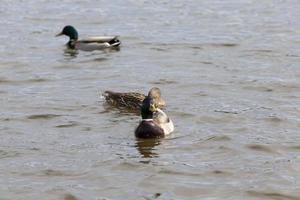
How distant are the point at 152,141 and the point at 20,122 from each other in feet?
6.75

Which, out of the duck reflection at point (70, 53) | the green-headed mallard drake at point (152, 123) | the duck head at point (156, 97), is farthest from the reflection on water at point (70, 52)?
the green-headed mallard drake at point (152, 123)

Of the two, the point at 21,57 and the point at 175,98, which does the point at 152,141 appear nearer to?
the point at 175,98

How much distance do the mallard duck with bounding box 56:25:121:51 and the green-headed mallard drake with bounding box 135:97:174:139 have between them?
6.45 meters

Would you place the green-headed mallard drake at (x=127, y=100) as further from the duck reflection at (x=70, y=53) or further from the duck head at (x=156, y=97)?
the duck reflection at (x=70, y=53)

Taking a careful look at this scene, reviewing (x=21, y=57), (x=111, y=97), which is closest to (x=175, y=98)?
(x=111, y=97)

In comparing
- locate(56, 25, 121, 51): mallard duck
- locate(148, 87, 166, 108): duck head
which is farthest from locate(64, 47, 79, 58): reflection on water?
locate(148, 87, 166, 108): duck head

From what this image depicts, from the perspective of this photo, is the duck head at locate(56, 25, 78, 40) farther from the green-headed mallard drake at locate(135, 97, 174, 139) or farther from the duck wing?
the green-headed mallard drake at locate(135, 97, 174, 139)

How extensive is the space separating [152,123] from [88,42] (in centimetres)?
731

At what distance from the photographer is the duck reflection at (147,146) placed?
39.7 ft

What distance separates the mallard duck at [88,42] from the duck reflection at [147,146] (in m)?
6.98

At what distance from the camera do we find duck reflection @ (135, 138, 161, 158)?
12111 mm

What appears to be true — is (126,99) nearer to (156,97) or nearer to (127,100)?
(127,100)

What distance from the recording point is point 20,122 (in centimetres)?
1352

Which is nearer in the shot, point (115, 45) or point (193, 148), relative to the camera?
point (193, 148)
